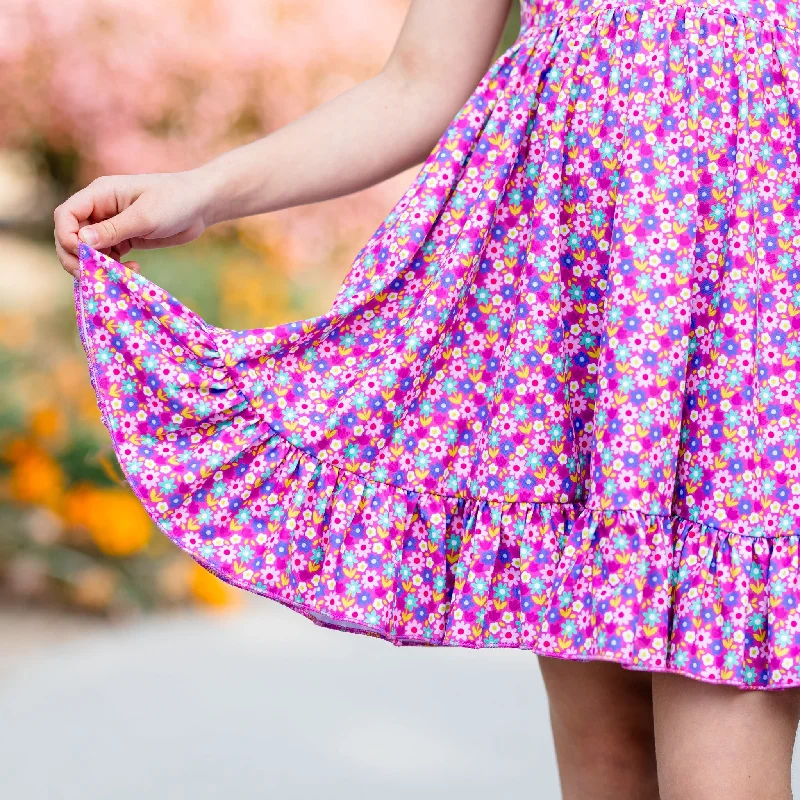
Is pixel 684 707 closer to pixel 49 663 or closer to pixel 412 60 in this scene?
pixel 412 60

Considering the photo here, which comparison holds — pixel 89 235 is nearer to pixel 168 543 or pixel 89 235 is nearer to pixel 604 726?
pixel 604 726

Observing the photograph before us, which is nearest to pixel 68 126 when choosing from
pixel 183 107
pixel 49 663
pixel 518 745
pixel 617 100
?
pixel 183 107

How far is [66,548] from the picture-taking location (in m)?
2.72

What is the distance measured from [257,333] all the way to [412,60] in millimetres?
329

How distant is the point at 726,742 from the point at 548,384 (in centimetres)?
30

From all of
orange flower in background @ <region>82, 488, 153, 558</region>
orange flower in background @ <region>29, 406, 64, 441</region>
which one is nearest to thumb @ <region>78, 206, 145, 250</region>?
orange flower in background @ <region>82, 488, 153, 558</region>

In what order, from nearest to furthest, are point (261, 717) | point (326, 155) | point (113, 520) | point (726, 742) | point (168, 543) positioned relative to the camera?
point (726, 742), point (326, 155), point (261, 717), point (113, 520), point (168, 543)

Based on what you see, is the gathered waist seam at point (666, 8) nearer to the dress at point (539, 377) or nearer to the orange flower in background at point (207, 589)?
the dress at point (539, 377)

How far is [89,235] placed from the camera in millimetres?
890

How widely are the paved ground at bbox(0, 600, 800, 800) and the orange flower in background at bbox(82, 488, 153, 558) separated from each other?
21 cm

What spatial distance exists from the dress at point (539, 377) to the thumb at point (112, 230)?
1cm

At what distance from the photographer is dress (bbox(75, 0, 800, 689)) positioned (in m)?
0.82

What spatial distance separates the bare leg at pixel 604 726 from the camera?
1.06 metres

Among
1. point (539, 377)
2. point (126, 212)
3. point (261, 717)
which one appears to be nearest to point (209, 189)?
point (126, 212)
